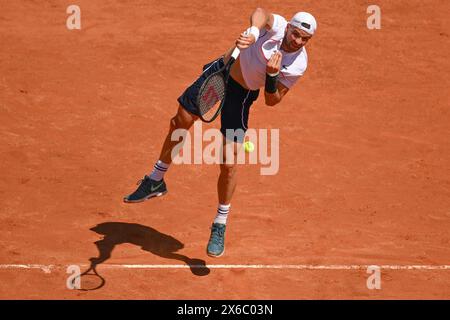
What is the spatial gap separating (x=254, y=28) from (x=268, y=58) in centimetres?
66

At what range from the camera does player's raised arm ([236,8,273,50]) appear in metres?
9.17

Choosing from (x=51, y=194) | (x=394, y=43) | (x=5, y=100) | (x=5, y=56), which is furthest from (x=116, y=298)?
(x=394, y=43)

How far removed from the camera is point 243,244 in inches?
450

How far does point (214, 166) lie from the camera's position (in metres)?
13.6

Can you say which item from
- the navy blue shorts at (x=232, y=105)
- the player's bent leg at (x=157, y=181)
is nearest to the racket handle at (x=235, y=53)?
the navy blue shorts at (x=232, y=105)

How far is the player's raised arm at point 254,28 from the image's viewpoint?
30.1ft

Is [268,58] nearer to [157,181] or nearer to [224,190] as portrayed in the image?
[224,190]

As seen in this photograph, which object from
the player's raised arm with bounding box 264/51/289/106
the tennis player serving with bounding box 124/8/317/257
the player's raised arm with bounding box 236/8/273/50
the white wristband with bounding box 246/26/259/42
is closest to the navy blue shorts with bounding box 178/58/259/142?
the tennis player serving with bounding box 124/8/317/257

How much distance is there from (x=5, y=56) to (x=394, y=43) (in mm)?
7218

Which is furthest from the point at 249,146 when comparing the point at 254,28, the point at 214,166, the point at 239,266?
the point at 254,28

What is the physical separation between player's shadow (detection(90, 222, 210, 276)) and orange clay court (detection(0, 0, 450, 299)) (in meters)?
0.03

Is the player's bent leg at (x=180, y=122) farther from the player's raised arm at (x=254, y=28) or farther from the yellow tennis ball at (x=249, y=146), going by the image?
the yellow tennis ball at (x=249, y=146)

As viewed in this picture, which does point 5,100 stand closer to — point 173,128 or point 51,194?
point 51,194

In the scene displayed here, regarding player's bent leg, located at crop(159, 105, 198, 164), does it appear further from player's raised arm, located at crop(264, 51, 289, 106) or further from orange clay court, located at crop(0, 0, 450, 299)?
orange clay court, located at crop(0, 0, 450, 299)
